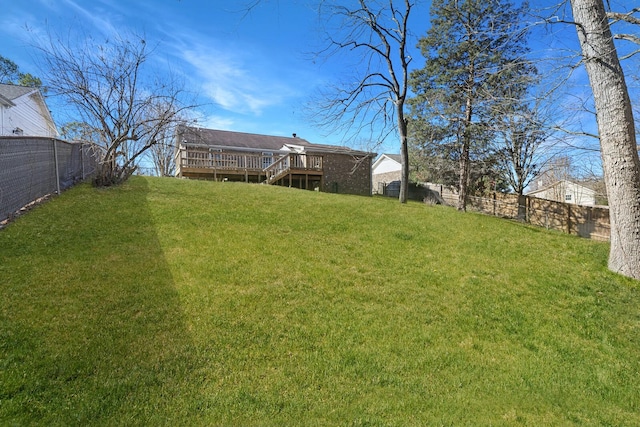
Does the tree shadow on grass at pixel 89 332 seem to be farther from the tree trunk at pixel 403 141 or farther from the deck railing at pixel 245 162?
the deck railing at pixel 245 162

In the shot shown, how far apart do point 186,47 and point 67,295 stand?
8.25 m

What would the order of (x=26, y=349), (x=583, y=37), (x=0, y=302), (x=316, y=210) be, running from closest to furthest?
(x=26, y=349) → (x=0, y=302) → (x=583, y=37) → (x=316, y=210)

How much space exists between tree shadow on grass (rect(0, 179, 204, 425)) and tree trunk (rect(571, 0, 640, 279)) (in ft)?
23.4

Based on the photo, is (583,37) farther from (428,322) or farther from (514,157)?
(514,157)

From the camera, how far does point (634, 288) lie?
5043mm

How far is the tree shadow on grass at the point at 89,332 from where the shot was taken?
2.29m

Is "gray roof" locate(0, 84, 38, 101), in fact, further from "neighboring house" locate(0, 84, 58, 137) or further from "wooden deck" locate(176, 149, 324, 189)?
"wooden deck" locate(176, 149, 324, 189)

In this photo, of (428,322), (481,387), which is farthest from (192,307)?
(481,387)

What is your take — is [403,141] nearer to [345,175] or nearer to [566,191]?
[345,175]

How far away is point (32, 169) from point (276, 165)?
11.5 metres

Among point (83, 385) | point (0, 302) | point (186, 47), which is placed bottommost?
point (83, 385)

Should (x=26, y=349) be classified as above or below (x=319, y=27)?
below

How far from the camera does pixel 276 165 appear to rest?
55.7 ft

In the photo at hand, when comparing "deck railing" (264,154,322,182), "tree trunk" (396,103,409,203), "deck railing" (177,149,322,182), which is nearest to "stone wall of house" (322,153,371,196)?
"deck railing" (264,154,322,182)
